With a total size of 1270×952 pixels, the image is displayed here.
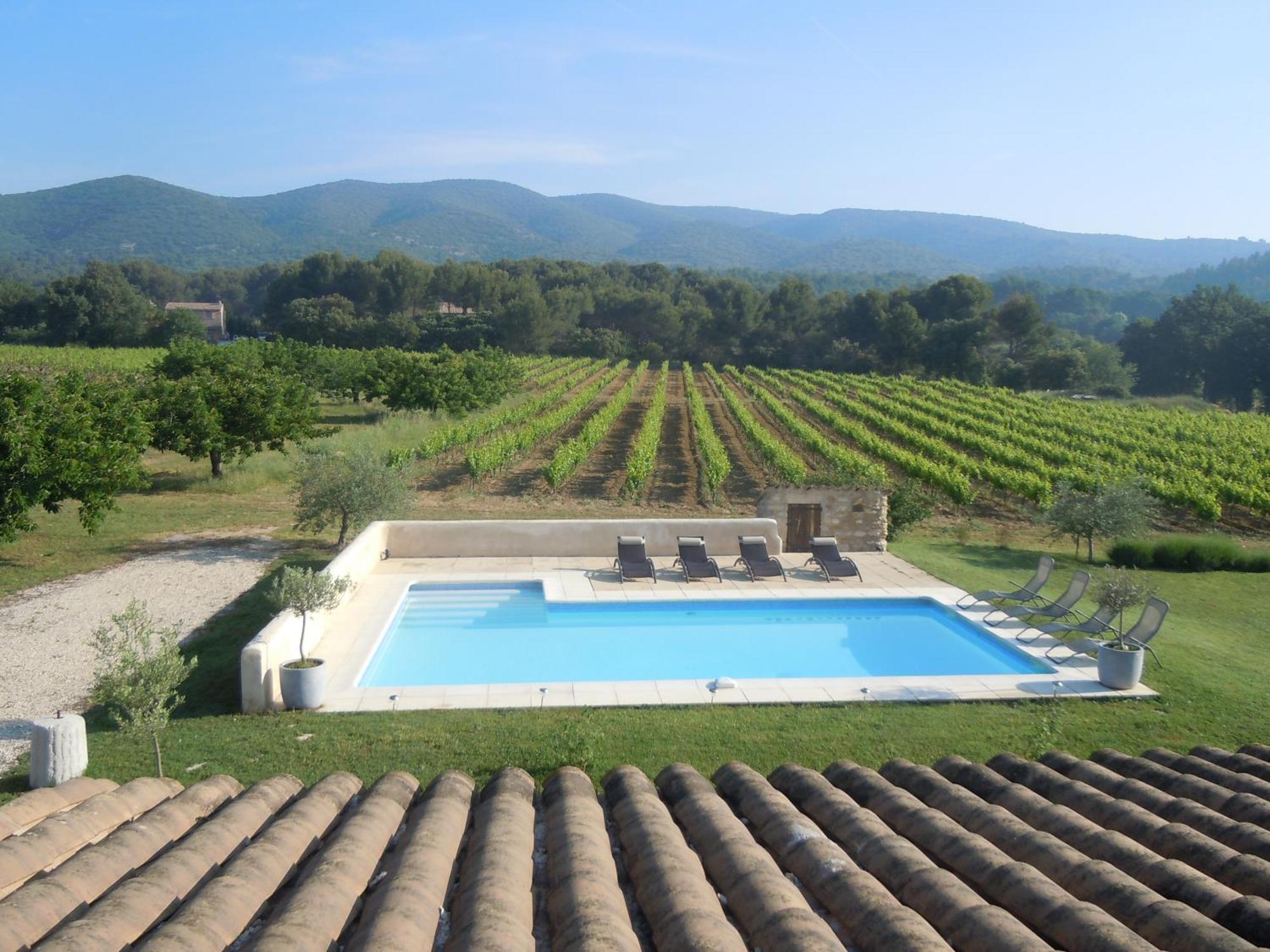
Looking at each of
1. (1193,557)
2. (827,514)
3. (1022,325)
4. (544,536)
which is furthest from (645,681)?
(1022,325)

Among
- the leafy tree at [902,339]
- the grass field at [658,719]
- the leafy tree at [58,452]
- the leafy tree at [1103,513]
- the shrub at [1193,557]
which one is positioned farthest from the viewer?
the leafy tree at [902,339]

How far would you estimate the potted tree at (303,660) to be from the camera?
7.44m

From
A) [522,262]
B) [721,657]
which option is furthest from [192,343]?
[522,262]

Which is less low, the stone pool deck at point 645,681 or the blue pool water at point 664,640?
the stone pool deck at point 645,681

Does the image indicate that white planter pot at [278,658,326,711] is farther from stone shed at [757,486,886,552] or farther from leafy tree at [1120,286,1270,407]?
leafy tree at [1120,286,1270,407]

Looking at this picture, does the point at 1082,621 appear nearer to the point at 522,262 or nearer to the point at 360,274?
the point at 360,274

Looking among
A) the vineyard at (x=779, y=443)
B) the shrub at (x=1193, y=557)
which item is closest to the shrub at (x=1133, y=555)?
the shrub at (x=1193, y=557)

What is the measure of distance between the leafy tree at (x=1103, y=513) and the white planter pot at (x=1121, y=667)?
262 inches

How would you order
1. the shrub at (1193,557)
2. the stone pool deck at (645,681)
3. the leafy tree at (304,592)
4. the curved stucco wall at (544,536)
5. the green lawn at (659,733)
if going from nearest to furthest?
the green lawn at (659,733), the leafy tree at (304,592), the stone pool deck at (645,681), the curved stucco wall at (544,536), the shrub at (1193,557)

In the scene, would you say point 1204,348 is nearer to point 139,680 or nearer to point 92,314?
point 139,680

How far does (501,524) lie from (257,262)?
187 m

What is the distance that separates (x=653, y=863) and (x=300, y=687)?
5.08 metres

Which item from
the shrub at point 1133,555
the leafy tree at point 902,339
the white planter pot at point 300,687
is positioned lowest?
the shrub at point 1133,555

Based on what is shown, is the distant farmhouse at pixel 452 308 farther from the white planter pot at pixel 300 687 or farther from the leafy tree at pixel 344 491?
the white planter pot at pixel 300 687
